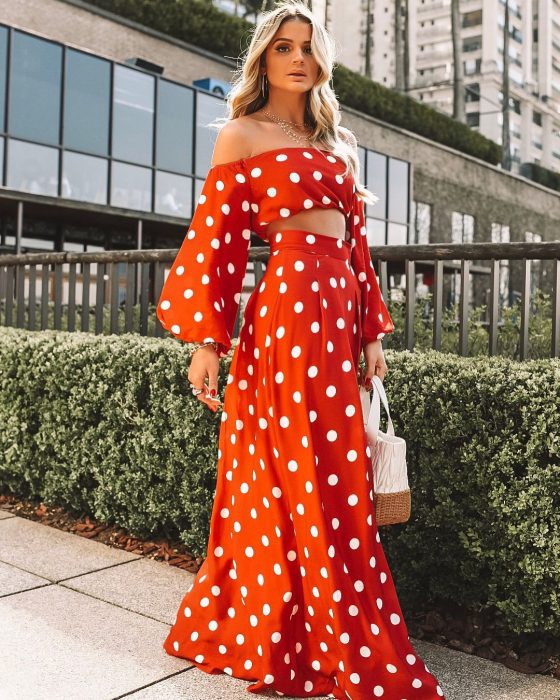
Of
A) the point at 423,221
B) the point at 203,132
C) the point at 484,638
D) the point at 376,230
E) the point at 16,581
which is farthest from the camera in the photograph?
the point at 423,221

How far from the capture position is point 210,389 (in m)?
2.85

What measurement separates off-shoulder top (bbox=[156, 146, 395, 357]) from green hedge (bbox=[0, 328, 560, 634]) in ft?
3.27

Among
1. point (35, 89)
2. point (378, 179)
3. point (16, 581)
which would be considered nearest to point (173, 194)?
point (35, 89)

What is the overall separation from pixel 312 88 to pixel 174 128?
18.0 metres

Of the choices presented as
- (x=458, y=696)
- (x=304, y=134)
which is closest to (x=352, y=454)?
(x=458, y=696)

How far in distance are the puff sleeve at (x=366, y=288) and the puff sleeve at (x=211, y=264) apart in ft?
1.49

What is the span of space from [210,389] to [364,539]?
0.74 m

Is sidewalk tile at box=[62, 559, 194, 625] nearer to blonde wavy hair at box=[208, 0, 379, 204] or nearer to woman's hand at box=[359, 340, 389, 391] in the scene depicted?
woman's hand at box=[359, 340, 389, 391]

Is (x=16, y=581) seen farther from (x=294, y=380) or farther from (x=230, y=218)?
(x=230, y=218)

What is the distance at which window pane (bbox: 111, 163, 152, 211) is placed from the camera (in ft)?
61.8

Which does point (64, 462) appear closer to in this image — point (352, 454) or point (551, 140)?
point (352, 454)

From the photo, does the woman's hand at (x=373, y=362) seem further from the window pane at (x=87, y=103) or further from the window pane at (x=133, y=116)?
the window pane at (x=133, y=116)

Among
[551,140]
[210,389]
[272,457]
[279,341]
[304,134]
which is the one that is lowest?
[272,457]

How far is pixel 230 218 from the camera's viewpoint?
2.85 meters
